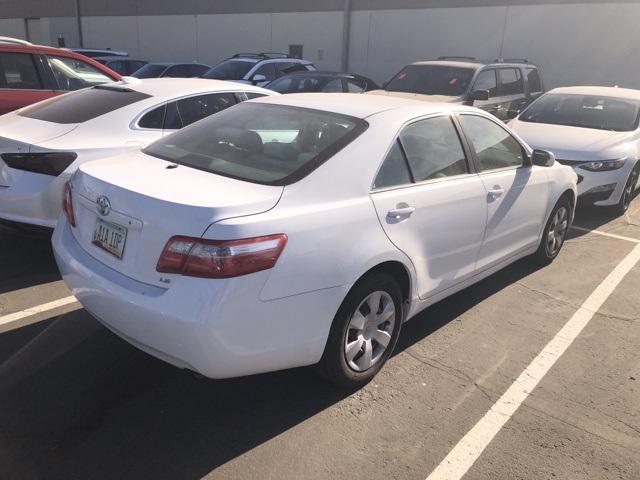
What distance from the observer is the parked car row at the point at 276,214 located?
2523 mm

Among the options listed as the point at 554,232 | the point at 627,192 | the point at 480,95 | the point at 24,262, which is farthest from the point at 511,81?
the point at 24,262

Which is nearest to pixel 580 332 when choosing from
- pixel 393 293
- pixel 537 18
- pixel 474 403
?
pixel 474 403

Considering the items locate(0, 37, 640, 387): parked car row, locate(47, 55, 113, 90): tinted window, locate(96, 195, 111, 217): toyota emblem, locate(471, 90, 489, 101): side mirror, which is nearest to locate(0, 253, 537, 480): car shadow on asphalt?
locate(0, 37, 640, 387): parked car row

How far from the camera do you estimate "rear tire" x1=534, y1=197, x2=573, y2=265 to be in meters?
5.10

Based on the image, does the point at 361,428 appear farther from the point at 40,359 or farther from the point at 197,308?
the point at 40,359

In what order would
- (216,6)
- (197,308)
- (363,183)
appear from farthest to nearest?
1. (216,6)
2. (363,183)
3. (197,308)

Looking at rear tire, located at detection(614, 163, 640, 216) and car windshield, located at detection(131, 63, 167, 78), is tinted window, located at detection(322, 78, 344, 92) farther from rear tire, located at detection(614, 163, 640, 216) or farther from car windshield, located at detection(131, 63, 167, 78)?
car windshield, located at detection(131, 63, 167, 78)

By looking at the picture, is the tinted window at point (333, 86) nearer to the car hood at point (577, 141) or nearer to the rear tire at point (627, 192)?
the car hood at point (577, 141)

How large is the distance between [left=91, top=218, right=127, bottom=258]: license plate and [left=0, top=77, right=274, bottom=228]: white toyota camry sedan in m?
1.66

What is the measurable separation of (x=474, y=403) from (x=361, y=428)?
0.71m

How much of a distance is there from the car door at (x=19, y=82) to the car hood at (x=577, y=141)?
19.3ft

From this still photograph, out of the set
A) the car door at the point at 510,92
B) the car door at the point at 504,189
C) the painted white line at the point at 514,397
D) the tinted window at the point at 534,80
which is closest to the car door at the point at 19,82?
the car door at the point at 504,189

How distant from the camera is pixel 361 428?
2.94 m

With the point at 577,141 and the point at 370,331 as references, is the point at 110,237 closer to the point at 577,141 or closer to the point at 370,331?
the point at 370,331
